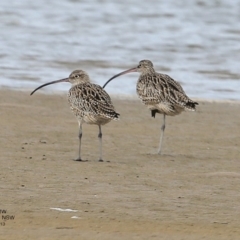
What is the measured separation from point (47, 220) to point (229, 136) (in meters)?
5.66

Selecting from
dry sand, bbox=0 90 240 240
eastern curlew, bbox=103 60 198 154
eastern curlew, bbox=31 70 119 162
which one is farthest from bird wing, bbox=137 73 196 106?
eastern curlew, bbox=31 70 119 162

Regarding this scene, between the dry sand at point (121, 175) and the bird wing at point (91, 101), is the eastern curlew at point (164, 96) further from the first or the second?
the bird wing at point (91, 101)

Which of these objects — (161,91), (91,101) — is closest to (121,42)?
(161,91)

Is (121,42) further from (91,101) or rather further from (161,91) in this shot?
(91,101)

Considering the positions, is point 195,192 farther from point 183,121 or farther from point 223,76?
point 223,76

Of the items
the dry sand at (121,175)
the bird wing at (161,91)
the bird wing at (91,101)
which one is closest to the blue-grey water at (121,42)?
the dry sand at (121,175)

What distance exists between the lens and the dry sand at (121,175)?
8.05m

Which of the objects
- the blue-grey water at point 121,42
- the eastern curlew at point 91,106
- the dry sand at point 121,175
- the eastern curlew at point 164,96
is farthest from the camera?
the blue-grey water at point 121,42

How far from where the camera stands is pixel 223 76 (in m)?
19.4

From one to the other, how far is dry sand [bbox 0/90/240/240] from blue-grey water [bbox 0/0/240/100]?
2.92 meters

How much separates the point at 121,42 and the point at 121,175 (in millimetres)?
14269

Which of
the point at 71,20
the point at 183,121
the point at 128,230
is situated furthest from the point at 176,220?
the point at 71,20

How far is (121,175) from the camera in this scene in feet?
33.8

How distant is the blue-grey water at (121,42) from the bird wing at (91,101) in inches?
198
